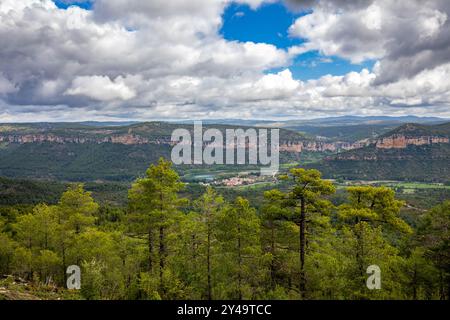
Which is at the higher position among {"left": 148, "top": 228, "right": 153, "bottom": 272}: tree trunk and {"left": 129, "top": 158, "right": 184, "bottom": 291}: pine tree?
{"left": 129, "top": 158, "right": 184, "bottom": 291}: pine tree

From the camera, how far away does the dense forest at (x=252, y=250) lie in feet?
66.8

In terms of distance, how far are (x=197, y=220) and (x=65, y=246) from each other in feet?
39.2

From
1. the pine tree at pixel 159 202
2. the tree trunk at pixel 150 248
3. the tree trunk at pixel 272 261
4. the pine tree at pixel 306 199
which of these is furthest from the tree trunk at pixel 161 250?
the pine tree at pixel 306 199

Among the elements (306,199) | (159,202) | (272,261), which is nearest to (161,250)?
(159,202)

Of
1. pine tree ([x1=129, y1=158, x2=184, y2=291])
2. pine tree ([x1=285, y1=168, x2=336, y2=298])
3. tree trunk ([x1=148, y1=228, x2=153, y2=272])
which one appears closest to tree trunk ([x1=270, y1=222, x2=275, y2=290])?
pine tree ([x1=285, y1=168, x2=336, y2=298])

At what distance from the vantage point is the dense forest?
20.4 metres

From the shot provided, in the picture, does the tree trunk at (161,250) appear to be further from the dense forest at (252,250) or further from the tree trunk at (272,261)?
the tree trunk at (272,261)

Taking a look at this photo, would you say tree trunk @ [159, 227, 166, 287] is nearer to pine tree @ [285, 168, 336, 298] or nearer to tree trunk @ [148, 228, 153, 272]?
tree trunk @ [148, 228, 153, 272]

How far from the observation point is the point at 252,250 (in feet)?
71.5
